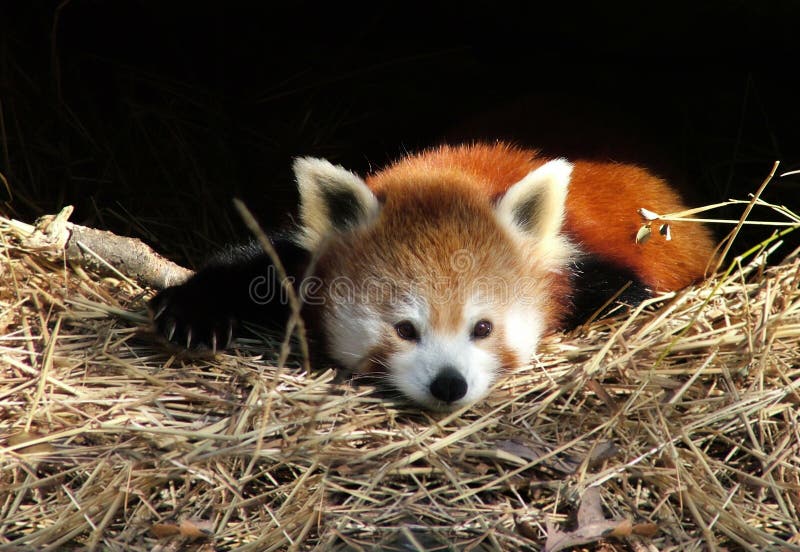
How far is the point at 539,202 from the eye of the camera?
3131 millimetres

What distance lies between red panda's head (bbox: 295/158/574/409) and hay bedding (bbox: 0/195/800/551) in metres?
0.14

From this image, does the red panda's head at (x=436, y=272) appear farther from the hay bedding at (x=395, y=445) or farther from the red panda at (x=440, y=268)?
the hay bedding at (x=395, y=445)

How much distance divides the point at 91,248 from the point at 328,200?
1194 millimetres

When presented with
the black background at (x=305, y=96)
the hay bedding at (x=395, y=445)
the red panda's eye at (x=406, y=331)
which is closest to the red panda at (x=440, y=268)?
the red panda's eye at (x=406, y=331)

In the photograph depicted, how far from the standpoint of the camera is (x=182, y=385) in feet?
9.78

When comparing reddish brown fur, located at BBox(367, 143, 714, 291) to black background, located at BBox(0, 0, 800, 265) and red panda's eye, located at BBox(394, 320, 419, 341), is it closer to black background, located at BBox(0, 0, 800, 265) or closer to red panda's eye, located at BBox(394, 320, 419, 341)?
black background, located at BBox(0, 0, 800, 265)

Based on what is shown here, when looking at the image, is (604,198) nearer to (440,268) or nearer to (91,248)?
(440,268)

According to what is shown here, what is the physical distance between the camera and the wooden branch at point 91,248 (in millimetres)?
3453

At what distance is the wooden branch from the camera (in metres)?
3.45

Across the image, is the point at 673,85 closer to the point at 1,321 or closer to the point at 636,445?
the point at 636,445

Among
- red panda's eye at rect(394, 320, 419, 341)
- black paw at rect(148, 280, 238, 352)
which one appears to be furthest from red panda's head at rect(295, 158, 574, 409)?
black paw at rect(148, 280, 238, 352)

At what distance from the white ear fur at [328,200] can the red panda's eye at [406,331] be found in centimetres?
50

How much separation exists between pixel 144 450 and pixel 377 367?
94cm

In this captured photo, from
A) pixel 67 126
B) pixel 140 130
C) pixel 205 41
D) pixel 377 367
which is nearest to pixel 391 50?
pixel 205 41
